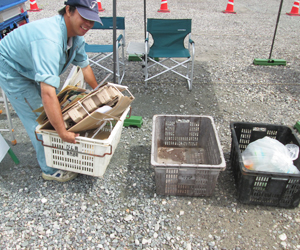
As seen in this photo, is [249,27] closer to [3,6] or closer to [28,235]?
[3,6]

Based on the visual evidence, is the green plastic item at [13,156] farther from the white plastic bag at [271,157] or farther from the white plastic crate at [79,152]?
the white plastic bag at [271,157]

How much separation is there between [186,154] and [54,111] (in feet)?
5.17

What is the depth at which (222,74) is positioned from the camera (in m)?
4.89

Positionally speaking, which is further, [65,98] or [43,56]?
[65,98]

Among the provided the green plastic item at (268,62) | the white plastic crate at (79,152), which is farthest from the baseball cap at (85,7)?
the green plastic item at (268,62)

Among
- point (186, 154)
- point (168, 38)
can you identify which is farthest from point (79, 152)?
point (168, 38)

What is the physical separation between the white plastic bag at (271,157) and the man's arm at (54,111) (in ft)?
5.28

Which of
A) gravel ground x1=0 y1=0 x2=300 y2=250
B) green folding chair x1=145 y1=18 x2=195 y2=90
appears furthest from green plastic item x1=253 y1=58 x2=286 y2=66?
green folding chair x1=145 y1=18 x2=195 y2=90

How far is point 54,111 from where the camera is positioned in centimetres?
186

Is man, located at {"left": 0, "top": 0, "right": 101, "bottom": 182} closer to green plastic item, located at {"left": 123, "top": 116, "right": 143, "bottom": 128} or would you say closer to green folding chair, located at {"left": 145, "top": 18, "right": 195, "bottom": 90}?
green plastic item, located at {"left": 123, "top": 116, "right": 143, "bottom": 128}

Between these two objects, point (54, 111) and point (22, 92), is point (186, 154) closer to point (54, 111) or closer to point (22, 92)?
point (54, 111)

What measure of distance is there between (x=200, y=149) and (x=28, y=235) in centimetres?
191

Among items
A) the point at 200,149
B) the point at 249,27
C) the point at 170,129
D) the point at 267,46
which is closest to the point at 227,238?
the point at 200,149

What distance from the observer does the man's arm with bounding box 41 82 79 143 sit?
1.81 m
